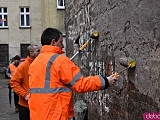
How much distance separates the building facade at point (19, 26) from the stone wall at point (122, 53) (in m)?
21.5

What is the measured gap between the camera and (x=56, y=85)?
11.7ft

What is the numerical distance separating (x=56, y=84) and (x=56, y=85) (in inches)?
0.4

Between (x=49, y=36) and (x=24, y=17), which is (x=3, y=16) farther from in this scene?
(x=49, y=36)

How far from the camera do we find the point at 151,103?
12.0ft

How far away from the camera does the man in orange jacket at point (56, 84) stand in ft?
11.5

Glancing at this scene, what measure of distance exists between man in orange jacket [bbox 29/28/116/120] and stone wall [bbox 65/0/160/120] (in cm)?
45

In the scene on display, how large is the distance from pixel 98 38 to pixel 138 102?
2022 millimetres

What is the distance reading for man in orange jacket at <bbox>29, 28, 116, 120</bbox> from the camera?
3518 mm

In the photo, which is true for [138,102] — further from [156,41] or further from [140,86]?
[156,41]

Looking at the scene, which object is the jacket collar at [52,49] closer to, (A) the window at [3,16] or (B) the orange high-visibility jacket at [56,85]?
(B) the orange high-visibility jacket at [56,85]

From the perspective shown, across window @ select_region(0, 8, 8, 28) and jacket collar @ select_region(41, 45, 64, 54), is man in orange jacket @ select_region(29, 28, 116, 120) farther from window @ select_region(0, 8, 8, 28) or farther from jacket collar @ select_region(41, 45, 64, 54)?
window @ select_region(0, 8, 8, 28)

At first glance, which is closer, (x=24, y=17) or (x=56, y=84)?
(x=56, y=84)

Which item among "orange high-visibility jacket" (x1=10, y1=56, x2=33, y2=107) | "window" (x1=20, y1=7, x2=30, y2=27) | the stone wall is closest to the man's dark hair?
the stone wall

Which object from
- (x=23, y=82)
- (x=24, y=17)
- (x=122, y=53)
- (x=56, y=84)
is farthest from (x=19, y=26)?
(x=56, y=84)
